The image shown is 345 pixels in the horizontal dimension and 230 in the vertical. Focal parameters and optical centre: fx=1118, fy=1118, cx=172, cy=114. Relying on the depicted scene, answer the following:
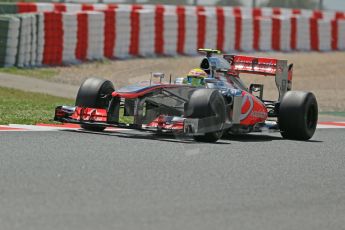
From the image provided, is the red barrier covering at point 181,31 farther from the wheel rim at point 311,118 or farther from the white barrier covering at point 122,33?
the wheel rim at point 311,118

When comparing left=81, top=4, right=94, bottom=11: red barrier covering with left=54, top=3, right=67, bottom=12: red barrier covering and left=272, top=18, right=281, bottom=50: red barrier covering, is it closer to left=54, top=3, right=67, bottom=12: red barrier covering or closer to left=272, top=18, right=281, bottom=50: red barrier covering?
left=54, top=3, right=67, bottom=12: red barrier covering

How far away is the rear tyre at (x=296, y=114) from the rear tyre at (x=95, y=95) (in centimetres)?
218

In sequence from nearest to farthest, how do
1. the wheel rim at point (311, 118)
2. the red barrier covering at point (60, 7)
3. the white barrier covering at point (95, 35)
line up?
1. the wheel rim at point (311, 118)
2. the white barrier covering at point (95, 35)
3. the red barrier covering at point (60, 7)

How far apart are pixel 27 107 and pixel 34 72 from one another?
6.35 meters

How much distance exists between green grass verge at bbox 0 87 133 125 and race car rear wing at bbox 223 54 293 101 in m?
1.79

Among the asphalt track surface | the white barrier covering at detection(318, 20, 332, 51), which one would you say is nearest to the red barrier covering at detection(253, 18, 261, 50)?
the white barrier covering at detection(318, 20, 332, 51)

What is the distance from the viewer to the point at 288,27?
33719mm

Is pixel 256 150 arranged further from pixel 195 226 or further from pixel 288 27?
pixel 288 27

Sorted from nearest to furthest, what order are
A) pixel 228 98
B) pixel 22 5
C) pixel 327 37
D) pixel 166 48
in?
pixel 228 98, pixel 22 5, pixel 166 48, pixel 327 37

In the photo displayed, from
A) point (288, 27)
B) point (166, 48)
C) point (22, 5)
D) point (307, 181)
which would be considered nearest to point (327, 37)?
point (288, 27)

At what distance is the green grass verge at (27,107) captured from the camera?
Answer: 587 inches

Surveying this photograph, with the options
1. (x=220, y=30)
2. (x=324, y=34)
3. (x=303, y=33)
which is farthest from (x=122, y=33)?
(x=324, y=34)

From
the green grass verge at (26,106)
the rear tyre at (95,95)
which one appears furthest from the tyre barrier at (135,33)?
the rear tyre at (95,95)

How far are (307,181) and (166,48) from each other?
61.1ft
